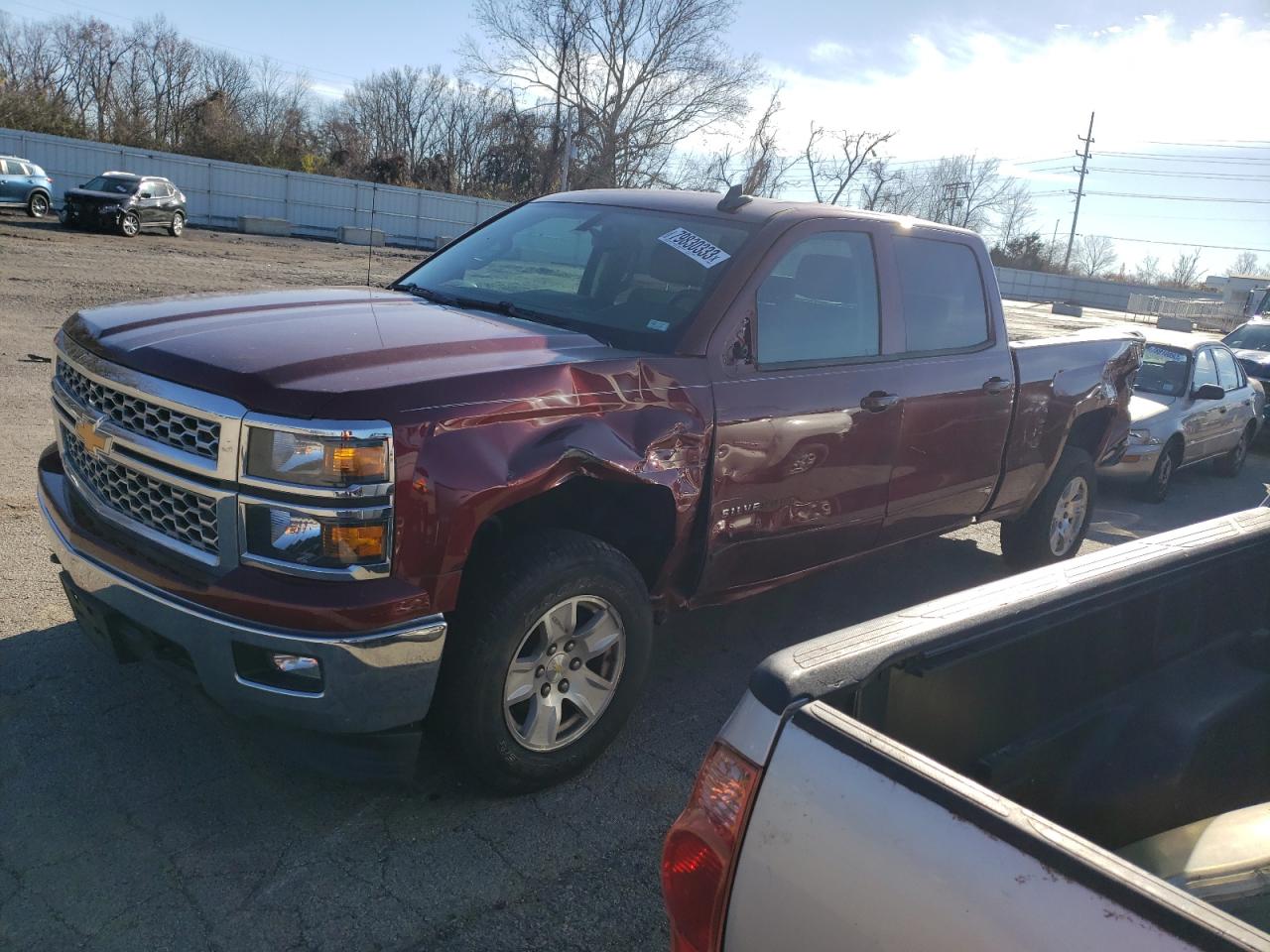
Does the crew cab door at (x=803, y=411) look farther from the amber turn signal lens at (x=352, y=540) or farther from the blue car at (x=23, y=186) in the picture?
the blue car at (x=23, y=186)

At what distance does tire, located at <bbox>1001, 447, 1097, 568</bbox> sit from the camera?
19.9 ft

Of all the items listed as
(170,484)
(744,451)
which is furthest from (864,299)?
(170,484)

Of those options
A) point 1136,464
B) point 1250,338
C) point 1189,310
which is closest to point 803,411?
point 1136,464

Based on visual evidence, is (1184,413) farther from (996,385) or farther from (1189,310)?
(1189,310)

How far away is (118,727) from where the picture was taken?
3.50 meters

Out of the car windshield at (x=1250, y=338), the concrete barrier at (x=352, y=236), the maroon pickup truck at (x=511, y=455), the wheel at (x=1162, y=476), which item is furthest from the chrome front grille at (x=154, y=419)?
the concrete barrier at (x=352, y=236)

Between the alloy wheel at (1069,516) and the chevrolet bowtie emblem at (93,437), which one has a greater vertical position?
the chevrolet bowtie emblem at (93,437)

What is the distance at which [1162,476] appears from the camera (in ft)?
30.9

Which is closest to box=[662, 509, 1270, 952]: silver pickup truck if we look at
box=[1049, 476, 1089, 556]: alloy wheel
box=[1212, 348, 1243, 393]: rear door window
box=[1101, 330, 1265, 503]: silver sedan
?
box=[1049, 476, 1089, 556]: alloy wheel

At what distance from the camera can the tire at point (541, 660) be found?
9.83 feet

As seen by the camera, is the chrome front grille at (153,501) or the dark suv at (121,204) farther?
the dark suv at (121,204)

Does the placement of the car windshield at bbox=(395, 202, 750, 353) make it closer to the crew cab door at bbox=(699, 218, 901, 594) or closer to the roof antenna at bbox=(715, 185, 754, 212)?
the roof antenna at bbox=(715, 185, 754, 212)

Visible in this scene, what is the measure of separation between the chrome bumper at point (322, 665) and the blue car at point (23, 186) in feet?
94.5

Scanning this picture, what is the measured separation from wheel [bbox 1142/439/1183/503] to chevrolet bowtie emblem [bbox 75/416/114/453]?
8.95 metres
